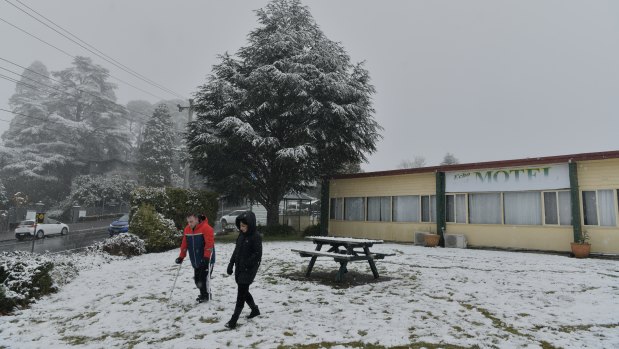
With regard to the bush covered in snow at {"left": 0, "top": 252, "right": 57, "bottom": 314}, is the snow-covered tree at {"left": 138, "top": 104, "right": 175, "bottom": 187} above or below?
above

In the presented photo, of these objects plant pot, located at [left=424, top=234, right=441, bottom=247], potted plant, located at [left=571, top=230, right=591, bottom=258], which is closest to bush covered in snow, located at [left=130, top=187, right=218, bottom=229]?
plant pot, located at [left=424, top=234, right=441, bottom=247]

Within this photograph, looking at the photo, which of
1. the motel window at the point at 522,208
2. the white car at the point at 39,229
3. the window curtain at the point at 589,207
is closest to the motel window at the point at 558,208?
the motel window at the point at 522,208

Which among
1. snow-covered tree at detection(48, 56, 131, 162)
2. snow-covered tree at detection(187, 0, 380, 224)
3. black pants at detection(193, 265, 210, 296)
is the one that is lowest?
black pants at detection(193, 265, 210, 296)

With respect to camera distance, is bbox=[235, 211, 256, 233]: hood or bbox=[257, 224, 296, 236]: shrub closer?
bbox=[235, 211, 256, 233]: hood

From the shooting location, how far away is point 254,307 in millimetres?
6180

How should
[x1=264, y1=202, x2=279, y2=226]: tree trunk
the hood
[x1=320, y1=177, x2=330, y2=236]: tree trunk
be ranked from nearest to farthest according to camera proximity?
the hood, [x1=264, y1=202, x2=279, y2=226]: tree trunk, [x1=320, y1=177, x2=330, y2=236]: tree trunk

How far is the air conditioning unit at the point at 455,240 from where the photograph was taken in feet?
57.3

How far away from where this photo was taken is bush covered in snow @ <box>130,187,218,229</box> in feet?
52.4

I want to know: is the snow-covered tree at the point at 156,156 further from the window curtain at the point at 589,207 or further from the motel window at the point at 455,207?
the window curtain at the point at 589,207

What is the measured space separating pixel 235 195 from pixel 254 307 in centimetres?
1652

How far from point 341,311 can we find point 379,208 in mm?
15150

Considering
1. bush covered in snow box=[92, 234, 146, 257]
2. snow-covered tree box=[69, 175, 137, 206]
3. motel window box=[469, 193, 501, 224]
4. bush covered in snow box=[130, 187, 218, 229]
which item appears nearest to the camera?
bush covered in snow box=[92, 234, 146, 257]

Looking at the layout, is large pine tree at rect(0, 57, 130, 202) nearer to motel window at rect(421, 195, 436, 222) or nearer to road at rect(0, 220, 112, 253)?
road at rect(0, 220, 112, 253)

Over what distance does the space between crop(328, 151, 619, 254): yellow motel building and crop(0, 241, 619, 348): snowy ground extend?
4.98m
